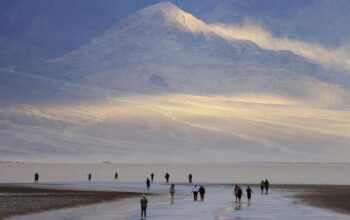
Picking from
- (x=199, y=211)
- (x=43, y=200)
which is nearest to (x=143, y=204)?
(x=199, y=211)

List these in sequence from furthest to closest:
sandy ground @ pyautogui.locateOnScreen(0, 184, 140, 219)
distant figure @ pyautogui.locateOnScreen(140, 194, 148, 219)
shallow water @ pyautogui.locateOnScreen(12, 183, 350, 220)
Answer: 1. sandy ground @ pyautogui.locateOnScreen(0, 184, 140, 219)
2. shallow water @ pyautogui.locateOnScreen(12, 183, 350, 220)
3. distant figure @ pyautogui.locateOnScreen(140, 194, 148, 219)

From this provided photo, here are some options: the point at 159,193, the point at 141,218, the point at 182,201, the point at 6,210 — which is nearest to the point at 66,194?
the point at 159,193

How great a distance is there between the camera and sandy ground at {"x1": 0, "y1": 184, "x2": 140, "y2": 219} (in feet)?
214

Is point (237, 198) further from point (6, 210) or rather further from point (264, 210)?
point (6, 210)

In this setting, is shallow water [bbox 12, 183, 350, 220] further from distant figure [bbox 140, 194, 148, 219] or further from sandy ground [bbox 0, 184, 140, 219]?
sandy ground [bbox 0, 184, 140, 219]

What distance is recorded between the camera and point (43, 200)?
7662cm

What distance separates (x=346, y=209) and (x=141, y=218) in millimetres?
18433

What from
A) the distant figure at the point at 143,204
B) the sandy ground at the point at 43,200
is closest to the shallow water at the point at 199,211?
the distant figure at the point at 143,204

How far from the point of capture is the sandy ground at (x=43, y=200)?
214 ft

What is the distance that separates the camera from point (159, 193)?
92438 millimetres

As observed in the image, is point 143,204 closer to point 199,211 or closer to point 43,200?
point 199,211

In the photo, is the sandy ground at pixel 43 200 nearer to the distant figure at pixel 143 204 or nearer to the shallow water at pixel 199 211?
the shallow water at pixel 199 211

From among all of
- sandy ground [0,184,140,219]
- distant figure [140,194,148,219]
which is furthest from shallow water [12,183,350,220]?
sandy ground [0,184,140,219]

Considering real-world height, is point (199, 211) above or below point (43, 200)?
below
